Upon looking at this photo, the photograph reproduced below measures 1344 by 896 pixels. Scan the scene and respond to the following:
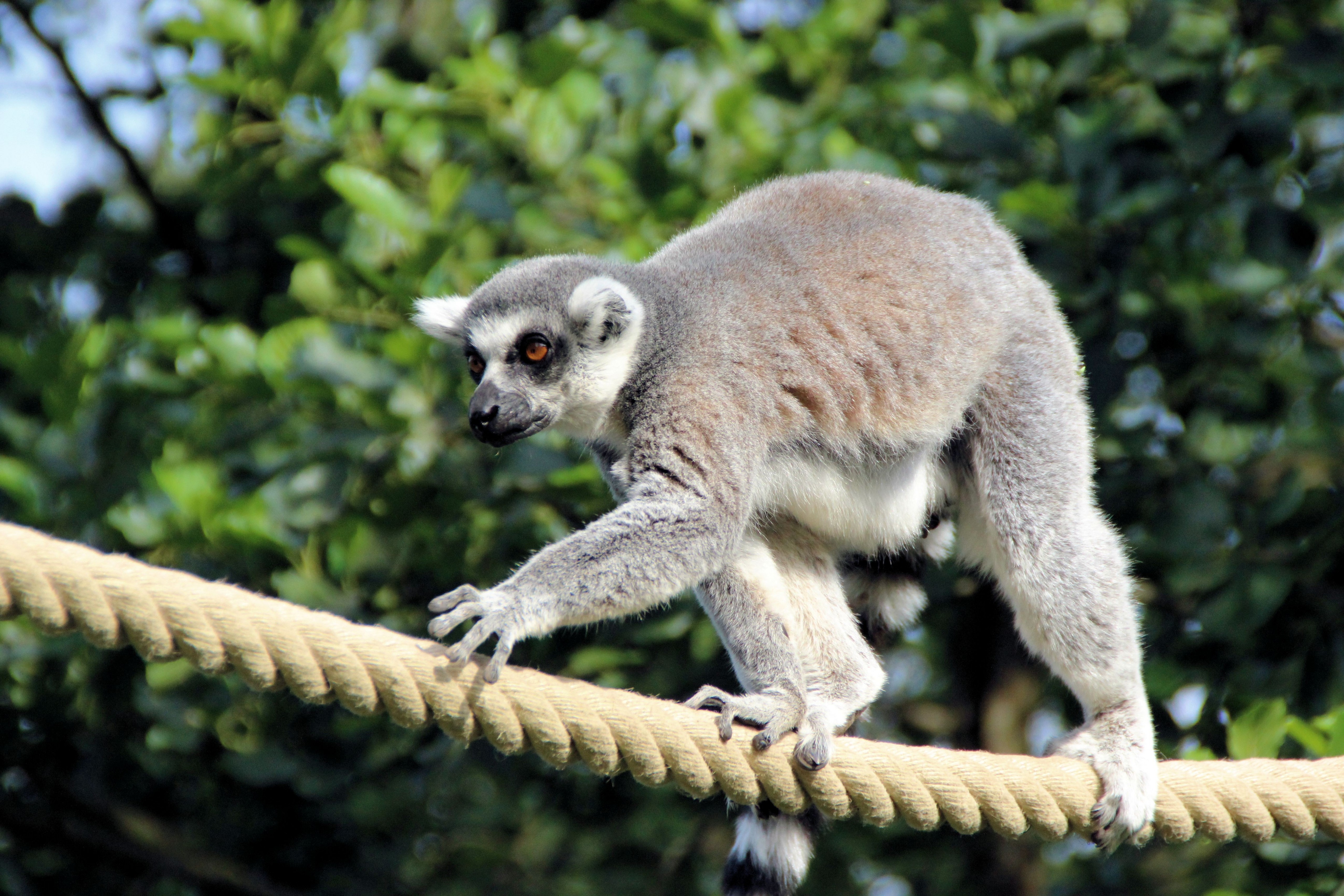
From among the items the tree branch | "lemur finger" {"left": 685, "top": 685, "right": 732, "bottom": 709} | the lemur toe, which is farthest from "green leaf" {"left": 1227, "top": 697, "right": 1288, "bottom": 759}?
the tree branch

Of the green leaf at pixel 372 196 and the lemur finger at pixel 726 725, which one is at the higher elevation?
the green leaf at pixel 372 196

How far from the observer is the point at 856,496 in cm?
316

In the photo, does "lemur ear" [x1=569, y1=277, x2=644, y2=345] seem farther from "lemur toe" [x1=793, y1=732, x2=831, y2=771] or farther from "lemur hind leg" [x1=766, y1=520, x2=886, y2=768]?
"lemur toe" [x1=793, y1=732, x2=831, y2=771]

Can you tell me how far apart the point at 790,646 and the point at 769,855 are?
0.55m

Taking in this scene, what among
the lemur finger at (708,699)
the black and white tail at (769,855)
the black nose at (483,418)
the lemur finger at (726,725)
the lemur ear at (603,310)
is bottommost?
the black and white tail at (769,855)

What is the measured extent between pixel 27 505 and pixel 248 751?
3.63 ft

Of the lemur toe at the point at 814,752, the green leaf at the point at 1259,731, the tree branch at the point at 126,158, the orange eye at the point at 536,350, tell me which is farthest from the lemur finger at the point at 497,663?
the tree branch at the point at 126,158

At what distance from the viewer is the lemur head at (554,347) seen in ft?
9.84

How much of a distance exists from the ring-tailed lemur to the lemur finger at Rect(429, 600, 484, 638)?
37cm

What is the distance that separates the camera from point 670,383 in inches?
115

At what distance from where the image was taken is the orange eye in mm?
3049

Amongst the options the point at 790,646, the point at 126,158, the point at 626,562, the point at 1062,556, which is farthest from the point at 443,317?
the point at 126,158

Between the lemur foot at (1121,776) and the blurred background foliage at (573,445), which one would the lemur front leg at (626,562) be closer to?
the blurred background foliage at (573,445)

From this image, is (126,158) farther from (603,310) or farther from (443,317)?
(603,310)
